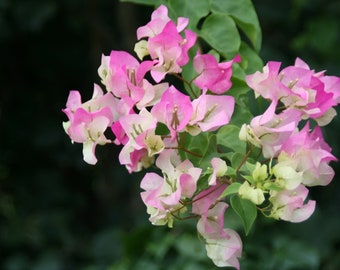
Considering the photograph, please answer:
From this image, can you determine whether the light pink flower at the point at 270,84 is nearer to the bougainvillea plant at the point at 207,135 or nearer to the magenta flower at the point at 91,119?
the bougainvillea plant at the point at 207,135

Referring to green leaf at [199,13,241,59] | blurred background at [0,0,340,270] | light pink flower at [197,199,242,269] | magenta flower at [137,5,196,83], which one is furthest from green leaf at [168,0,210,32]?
blurred background at [0,0,340,270]

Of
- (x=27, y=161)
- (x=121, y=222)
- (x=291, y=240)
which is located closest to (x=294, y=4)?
(x=291, y=240)

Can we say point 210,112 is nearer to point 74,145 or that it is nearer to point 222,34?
point 222,34

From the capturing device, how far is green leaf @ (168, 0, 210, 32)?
822 millimetres

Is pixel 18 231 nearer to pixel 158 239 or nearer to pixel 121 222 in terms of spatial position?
pixel 121 222

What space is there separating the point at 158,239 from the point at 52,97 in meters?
0.76

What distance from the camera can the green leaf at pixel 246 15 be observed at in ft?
2.69

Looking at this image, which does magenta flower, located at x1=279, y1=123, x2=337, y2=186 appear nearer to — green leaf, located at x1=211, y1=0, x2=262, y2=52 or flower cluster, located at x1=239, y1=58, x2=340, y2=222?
flower cluster, located at x1=239, y1=58, x2=340, y2=222

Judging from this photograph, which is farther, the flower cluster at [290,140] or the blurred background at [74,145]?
the blurred background at [74,145]

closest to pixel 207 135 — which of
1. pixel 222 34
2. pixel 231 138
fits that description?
pixel 231 138

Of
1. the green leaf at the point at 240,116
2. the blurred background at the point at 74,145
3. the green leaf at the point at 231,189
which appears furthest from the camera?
the blurred background at the point at 74,145

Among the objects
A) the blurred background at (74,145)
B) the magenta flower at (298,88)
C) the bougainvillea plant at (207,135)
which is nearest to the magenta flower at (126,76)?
the bougainvillea plant at (207,135)

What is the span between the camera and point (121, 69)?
2.18 feet

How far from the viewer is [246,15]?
82 centimetres
